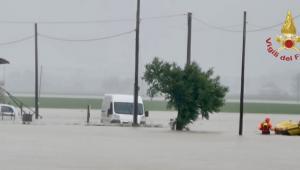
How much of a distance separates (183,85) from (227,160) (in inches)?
791

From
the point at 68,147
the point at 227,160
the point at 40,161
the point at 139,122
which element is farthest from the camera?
the point at 139,122

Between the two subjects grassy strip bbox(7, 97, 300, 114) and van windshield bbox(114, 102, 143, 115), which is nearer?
van windshield bbox(114, 102, 143, 115)

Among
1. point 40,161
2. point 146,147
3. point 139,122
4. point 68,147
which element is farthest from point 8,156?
point 139,122

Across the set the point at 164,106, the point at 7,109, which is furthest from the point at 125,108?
the point at 164,106

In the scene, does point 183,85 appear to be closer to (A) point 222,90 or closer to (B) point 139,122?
(A) point 222,90

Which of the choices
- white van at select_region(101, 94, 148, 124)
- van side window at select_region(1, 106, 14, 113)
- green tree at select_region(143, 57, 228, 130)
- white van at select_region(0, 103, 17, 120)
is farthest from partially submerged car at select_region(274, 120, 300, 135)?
van side window at select_region(1, 106, 14, 113)

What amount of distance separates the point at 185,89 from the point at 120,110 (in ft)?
35.6

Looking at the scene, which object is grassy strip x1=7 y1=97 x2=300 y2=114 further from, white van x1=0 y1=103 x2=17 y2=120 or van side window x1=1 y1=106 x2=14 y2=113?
white van x1=0 y1=103 x2=17 y2=120

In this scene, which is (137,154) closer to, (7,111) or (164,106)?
(7,111)

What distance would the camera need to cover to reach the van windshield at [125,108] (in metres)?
53.6

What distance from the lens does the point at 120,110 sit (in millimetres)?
53812

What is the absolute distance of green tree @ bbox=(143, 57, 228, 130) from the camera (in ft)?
143

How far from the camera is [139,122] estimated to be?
2032 inches

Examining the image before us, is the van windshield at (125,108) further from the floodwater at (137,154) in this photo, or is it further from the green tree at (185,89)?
Result: the floodwater at (137,154)
